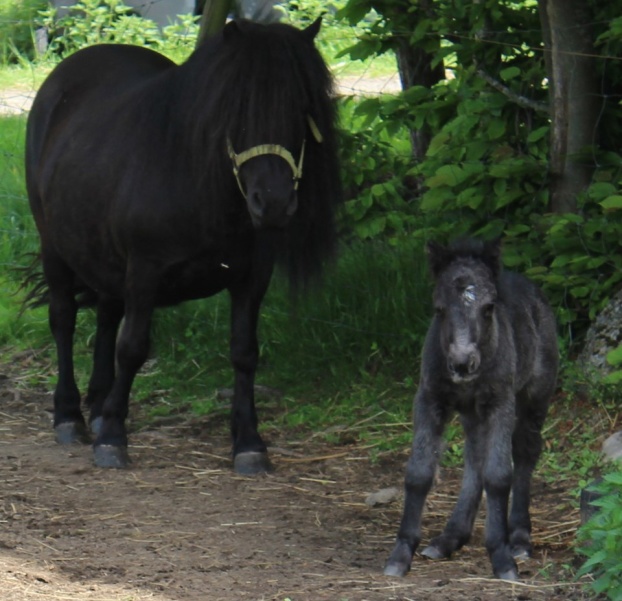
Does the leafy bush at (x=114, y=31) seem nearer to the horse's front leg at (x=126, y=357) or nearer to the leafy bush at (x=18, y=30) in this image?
the leafy bush at (x=18, y=30)

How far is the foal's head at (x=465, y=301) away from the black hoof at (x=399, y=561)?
2.14 feet

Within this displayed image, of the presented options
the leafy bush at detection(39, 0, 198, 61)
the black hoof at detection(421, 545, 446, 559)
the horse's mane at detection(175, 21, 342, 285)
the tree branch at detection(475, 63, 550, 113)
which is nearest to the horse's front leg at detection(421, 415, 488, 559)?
the black hoof at detection(421, 545, 446, 559)

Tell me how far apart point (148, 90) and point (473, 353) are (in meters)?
2.76

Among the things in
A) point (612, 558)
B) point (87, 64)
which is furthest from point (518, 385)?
point (87, 64)

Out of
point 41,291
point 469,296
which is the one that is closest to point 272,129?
point 469,296

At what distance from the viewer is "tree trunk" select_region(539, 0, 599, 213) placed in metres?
6.33

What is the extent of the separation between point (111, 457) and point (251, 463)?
69 cm

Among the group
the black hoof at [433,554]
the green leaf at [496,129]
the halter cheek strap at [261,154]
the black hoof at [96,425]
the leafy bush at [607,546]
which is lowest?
the black hoof at [96,425]

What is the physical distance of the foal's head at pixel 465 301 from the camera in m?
4.23

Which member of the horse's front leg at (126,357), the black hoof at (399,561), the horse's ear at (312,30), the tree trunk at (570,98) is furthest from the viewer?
the tree trunk at (570,98)

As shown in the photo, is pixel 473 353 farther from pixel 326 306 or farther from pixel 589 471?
pixel 326 306

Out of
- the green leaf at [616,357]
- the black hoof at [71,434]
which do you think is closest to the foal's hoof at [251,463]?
the black hoof at [71,434]

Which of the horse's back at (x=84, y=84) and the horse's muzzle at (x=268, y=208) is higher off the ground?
the horse's back at (x=84, y=84)

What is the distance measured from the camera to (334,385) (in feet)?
23.4
